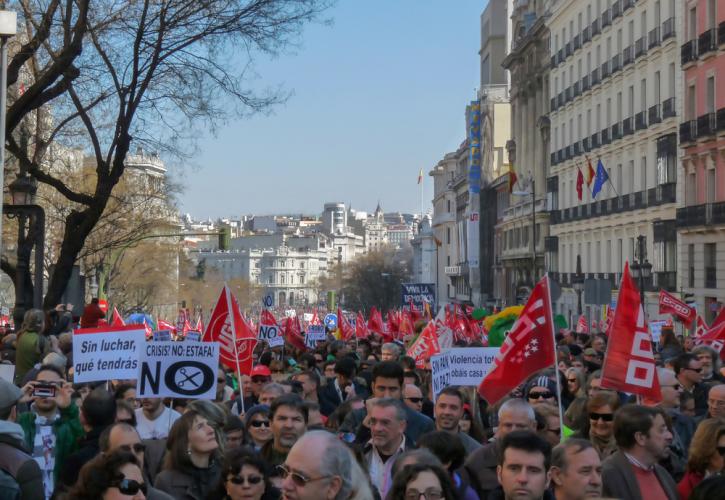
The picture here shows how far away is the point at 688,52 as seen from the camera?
1794 inches

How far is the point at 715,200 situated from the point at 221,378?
32.4 metres

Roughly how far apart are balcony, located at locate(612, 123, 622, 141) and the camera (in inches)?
1900

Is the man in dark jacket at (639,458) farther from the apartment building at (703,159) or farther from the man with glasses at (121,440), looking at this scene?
the apartment building at (703,159)

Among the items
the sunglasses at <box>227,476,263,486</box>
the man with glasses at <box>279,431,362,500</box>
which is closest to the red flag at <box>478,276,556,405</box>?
the sunglasses at <box>227,476,263,486</box>

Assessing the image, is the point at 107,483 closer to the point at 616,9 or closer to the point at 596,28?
the point at 616,9

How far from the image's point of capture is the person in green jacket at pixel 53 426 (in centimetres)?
905

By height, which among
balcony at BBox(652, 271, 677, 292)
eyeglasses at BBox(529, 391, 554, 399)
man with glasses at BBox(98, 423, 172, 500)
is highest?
balcony at BBox(652, 271, 677, 292)

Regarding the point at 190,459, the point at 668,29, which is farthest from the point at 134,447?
the point at 668,29

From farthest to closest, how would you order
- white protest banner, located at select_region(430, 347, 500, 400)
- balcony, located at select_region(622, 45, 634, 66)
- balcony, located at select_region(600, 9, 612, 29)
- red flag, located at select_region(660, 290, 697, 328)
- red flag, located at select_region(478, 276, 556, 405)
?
balcony, located at select_region(600, 9, 612, 29)
balcony, located at select_region(622, 45, 634, 66)
red flag, located at select_region(660, 290, 697, 328)
white protest banner, located at select_region(430, 347, 500, 400)
red flag, located at select_region(478, 276, 556, 405)

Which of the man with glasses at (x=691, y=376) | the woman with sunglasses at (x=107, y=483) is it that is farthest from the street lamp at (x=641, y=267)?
the woman with sunglasses at (x=107, y=483)

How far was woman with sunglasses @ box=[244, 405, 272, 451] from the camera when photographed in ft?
30.7

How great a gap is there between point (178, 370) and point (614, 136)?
156 feet

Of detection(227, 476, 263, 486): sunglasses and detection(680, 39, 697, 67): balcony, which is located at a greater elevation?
detection(680, 39, 697, 67): balcony

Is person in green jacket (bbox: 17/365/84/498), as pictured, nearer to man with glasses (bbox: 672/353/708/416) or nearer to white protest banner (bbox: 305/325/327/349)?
man with glasses (bbox: 672/353/708/416)
